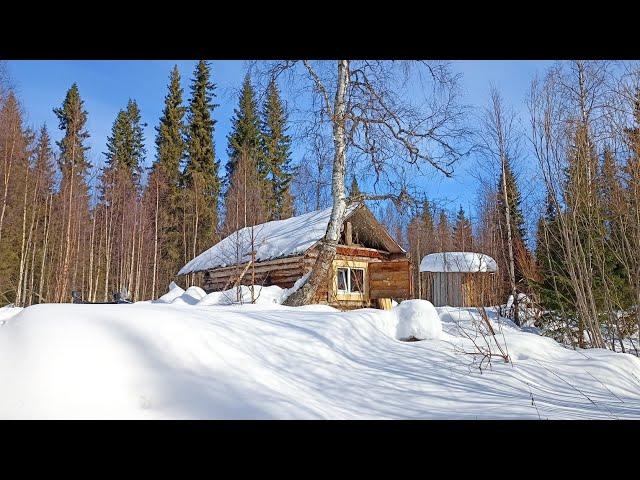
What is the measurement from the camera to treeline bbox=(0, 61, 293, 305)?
18812 mm

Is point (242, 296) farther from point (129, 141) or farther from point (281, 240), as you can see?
point (129, 141)

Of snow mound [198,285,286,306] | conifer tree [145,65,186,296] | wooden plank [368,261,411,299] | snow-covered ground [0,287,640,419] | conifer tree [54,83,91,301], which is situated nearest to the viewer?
snow-covered ground [0,287,640,419]

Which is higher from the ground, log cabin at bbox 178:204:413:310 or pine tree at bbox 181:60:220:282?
pine tree at bbox 181:60:220:282

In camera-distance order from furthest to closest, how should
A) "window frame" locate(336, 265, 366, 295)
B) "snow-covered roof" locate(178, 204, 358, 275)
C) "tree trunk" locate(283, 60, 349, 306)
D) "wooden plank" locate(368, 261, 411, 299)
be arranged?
1. "window frame" locate(336, 265, 366, 295)
2. "wooden plank" locate(368, 261, 411, 299)
3. "snow-covered roof" locate(178, 204, 358, 275)
4. "tree trunk" locate(283, 60, 349, 306)

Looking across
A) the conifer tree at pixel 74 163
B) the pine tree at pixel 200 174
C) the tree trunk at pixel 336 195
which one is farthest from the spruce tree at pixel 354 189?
the pine tree at pixel 200 174

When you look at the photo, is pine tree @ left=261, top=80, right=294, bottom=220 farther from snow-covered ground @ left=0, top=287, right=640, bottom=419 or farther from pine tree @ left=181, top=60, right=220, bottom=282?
snow-covered ground @ left=0, top=287, right=640, bottom=419

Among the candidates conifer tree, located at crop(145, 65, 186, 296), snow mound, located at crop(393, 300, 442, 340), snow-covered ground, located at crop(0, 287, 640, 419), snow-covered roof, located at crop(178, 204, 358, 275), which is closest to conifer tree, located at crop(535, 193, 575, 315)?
snow-covered ground, located at crop(0, 287, 640, 419)

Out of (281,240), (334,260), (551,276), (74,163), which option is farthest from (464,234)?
(74,163)

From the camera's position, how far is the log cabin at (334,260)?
14477 mm

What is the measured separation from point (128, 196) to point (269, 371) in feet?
79.1

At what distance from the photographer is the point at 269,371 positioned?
3977 millimetres

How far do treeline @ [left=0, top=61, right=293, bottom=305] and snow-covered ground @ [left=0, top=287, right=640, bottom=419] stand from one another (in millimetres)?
12599

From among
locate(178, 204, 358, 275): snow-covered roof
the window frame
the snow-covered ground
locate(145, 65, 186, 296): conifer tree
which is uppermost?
locate(145, 65, 186, 296): conifer tree
